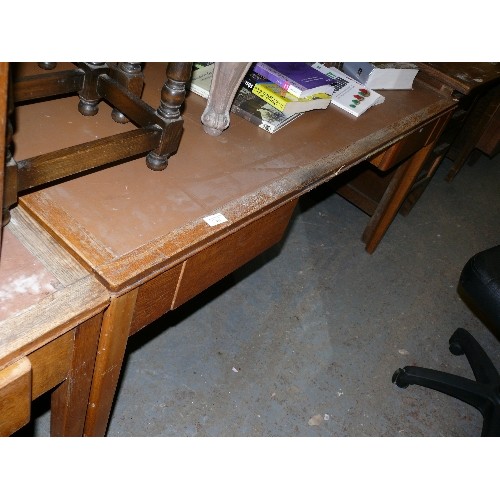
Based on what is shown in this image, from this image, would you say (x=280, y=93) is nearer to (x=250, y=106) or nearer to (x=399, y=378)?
(x=250, y=106)

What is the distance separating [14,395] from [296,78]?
1088 millimetres

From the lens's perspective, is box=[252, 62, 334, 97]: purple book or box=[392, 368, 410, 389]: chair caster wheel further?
box=[392, 368, 410, 389]: chair caster wheel

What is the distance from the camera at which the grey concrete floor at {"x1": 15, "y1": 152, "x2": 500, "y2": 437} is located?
165cm

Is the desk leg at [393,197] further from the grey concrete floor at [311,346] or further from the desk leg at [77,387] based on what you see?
the desk leg at [77,387]

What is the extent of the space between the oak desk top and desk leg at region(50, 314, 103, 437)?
10 centimetres

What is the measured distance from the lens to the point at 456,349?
6.86 ft

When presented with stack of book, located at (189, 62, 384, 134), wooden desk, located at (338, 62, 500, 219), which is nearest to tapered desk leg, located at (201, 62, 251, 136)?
stack of book, located at (189, 62, 384, 134)

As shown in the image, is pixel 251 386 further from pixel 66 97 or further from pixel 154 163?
pixel 66 97

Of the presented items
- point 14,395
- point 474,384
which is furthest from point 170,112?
point 474,384

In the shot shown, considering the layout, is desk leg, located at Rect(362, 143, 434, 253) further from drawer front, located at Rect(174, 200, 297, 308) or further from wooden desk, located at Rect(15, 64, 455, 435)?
drawer front, located at Rect(174, 200, 297, 308)

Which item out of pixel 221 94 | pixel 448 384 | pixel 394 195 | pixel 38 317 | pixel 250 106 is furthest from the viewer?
pixel 394 195

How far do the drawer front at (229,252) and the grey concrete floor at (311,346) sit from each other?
68 centimetres

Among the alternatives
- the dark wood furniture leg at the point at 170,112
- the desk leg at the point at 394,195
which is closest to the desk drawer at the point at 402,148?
the desk leg at the point at 394,195
